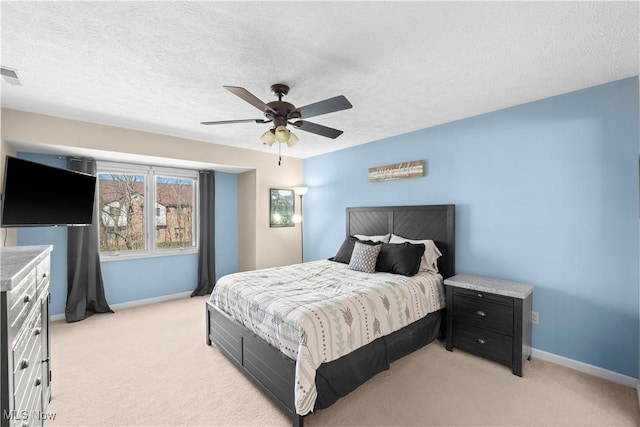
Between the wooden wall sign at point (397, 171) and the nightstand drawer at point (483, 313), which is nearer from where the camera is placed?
the nightstand drawer at point (483, 313)

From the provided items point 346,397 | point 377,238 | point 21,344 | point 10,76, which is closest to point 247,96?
point 21,344

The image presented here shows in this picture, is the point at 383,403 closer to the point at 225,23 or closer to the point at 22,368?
the point at 22,368

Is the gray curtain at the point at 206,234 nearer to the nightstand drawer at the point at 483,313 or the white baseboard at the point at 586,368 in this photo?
the nightstand drawer at the point at 483,313

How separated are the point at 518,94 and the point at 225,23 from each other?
2.71 m

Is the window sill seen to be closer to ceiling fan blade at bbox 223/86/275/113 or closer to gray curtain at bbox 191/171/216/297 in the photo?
gray curtain at bbox 191/171/216/297

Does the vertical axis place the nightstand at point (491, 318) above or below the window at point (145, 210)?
below

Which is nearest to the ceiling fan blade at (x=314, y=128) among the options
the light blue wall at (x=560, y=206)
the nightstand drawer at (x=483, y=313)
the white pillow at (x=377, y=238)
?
the light blue wall at (x=560, y=206)

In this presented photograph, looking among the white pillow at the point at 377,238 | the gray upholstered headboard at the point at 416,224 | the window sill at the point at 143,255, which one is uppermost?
the gray upholstered headboard at the point at 416,224

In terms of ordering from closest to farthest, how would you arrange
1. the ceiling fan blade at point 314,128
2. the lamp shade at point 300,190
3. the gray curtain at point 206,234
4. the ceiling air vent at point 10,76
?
the ceiling air vent at point 10,76, the ceiling fan blade at point 314,128, the gray curtain at point 206,234, the lamp shade at point 300,190

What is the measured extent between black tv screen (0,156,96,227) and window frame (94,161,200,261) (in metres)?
1.60

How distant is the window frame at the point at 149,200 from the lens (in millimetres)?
4340

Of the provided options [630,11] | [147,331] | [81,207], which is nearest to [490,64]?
[630,11]

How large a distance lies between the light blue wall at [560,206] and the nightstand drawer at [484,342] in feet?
1.77

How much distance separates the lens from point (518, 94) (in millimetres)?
2742
